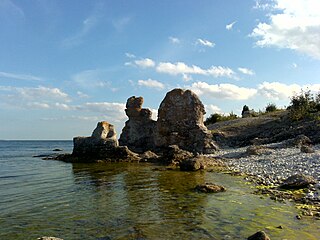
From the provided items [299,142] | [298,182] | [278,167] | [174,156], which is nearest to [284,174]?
[278,167]

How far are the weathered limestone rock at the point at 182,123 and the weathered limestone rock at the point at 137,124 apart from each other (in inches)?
262

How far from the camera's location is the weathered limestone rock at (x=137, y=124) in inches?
1725

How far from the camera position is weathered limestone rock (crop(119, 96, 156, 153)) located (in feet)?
144

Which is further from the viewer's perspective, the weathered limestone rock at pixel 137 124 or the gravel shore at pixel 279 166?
the weathered limestone rock at pixel 137 124

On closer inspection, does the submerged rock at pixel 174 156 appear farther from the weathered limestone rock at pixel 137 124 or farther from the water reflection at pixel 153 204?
the weathered limestone rock at pixel 137 124

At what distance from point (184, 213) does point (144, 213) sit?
4.57ft

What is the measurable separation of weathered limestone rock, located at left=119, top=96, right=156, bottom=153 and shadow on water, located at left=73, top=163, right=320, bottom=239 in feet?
87.4

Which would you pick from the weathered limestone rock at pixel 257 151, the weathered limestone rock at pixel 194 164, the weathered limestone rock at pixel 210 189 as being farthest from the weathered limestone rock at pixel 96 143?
the weathered limestone rock at pixel 210 189

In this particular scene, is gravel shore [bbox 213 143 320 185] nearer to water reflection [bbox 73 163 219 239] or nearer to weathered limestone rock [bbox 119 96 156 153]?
water reflection [bbox 73 163 219 239]

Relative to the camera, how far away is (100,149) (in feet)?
112

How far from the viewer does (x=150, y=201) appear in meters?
13.2

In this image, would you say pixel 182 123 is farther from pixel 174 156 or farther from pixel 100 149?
pixel 174 156

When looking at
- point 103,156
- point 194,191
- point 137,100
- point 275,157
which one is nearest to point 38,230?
point 194,191

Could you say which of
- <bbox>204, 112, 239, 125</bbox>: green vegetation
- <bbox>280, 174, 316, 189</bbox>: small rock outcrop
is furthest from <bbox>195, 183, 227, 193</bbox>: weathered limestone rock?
<bbox>204, 112, 239, 125</bbox>: green vegetation
